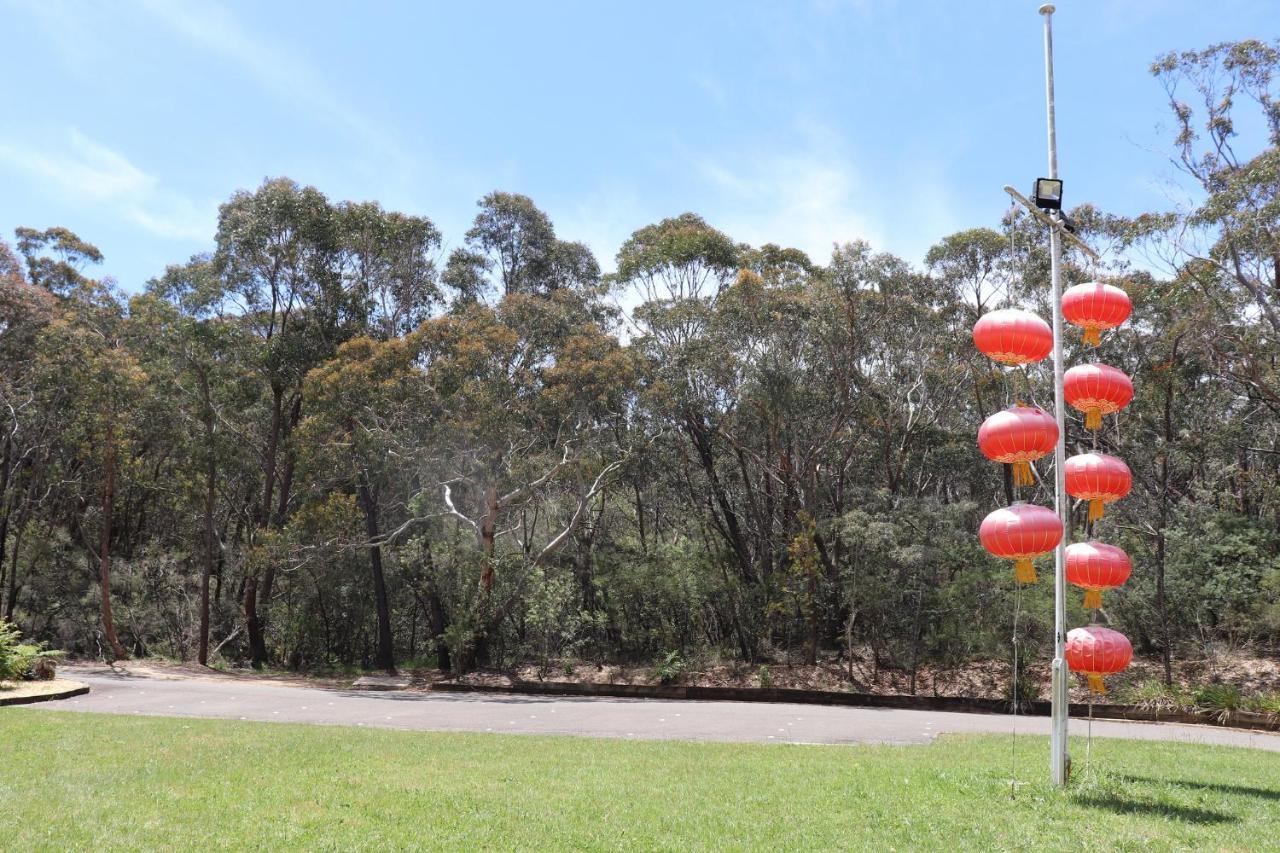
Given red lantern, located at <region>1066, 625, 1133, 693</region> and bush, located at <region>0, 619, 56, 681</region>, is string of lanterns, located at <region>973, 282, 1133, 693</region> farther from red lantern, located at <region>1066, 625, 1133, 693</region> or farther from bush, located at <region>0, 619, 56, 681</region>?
bush, located at <region>0, 619, 56, 681</region>

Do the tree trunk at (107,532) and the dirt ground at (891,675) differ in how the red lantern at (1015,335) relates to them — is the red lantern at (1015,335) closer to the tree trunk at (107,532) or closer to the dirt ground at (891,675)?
the dirt ground at (891,675)

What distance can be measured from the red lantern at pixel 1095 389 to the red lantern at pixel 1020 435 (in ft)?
1.62

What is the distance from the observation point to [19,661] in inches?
550

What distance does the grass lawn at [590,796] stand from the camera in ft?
17.9

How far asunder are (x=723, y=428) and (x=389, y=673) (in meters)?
9.86

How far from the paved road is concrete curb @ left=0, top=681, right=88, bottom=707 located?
0.64 feet

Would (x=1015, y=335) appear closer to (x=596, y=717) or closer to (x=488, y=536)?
(x=596, y=717)

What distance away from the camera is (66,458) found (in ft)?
85.1

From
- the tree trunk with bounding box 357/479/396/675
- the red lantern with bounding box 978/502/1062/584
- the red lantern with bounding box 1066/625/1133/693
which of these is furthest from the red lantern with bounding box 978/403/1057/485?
the tree trunk with bounding box 357/479/396/675

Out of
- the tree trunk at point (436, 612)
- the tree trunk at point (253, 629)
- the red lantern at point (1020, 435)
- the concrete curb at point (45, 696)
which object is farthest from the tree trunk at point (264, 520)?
the red lantern at point (1020, 435)

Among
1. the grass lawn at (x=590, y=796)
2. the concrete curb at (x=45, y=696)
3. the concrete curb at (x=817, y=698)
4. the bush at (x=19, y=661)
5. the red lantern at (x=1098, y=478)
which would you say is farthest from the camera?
the concrete curb at (x=817, y=698)

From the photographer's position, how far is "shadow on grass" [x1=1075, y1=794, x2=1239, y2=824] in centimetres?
611

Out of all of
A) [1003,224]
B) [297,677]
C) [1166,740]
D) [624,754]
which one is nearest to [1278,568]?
[1166,740]

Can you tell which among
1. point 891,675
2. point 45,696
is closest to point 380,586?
point 45,696
